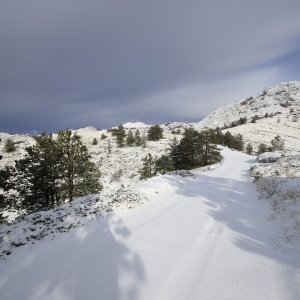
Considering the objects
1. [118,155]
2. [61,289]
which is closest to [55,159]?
[61,289]

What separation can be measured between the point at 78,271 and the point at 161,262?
2.20 metres

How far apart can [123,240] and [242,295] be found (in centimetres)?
466

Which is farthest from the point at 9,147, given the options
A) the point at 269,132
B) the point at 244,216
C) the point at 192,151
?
the point at 269,132

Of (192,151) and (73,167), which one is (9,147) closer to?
(192,151)

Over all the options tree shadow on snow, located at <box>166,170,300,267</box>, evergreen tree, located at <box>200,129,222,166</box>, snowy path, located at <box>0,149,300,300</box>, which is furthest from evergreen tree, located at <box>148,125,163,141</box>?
snowy path, located at <box>0,149,300,300</box>

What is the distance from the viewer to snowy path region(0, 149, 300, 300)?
574 cm

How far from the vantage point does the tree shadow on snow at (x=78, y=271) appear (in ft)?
20.0

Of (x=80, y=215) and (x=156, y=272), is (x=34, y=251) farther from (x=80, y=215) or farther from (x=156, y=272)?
(x=156, y=272)

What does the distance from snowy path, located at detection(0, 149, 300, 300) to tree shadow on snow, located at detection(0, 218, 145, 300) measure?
23 millimetres

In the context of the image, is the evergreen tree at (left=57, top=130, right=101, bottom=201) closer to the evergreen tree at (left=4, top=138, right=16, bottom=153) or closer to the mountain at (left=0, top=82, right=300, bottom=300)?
the mountain at (left=0, top=82, right=300, bottom=300)

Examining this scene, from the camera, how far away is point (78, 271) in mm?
7113

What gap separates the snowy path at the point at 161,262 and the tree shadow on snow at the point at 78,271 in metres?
0.02

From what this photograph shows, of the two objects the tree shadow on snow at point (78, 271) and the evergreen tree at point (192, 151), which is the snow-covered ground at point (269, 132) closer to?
the evergreen tree at point (192, 151)

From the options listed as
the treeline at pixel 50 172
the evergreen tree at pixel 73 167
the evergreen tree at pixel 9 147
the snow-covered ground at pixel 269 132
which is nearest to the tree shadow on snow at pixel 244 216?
the evergreen tree at pixel 73 167
